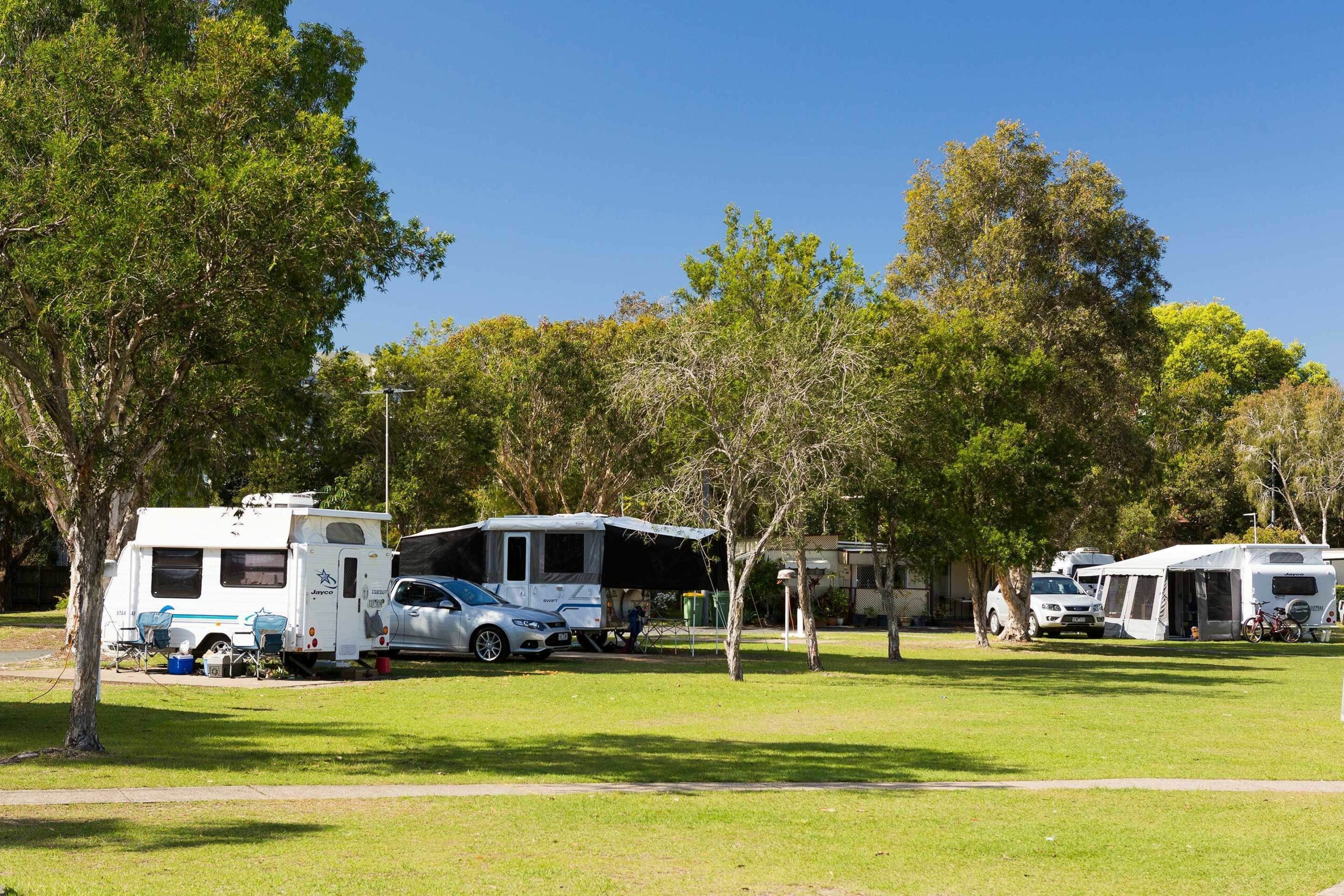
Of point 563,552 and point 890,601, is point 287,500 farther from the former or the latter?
point 890,601

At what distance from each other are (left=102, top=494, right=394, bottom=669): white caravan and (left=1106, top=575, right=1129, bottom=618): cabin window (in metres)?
26.8

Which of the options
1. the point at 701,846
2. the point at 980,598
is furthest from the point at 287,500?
the point at 980,598

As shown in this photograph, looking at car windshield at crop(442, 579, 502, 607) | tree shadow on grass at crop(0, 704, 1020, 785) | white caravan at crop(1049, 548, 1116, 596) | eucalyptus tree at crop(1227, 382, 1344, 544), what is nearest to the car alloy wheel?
car windshield at crop(442, 579, 502, 607)

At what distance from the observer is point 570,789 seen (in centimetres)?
1023

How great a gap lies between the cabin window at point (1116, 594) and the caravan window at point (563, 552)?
69.8 ft

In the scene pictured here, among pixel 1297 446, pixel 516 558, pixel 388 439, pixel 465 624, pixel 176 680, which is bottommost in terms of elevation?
pixel 176 680

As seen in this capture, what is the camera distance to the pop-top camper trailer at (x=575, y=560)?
2620 centimetres

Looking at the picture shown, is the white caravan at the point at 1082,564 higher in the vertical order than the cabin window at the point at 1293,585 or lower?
higher

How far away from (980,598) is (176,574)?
20.1 metres

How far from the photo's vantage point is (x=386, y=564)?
843 inches

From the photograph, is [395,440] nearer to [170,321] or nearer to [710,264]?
[710,264]

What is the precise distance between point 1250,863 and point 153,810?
7026mm

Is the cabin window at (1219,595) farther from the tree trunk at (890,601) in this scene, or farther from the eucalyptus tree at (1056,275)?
the tree trunk at (890,601)

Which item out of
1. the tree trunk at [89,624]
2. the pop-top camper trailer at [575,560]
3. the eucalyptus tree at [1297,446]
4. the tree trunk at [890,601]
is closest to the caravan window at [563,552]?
the pop-top camper trailer at [575,560]
